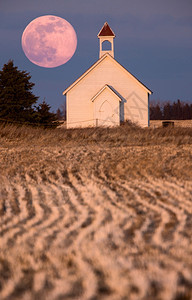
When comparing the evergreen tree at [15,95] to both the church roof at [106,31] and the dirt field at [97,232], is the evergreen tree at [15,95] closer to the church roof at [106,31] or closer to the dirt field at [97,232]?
the church roof at [106,31]

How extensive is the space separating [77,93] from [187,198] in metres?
23.7

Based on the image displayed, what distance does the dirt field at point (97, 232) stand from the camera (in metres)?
2.61

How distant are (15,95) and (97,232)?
30.1 m

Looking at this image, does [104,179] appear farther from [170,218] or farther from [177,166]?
[170,218]

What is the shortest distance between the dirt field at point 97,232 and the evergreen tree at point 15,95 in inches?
927

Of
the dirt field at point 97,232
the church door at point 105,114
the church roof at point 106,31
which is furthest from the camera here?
the church roof at point 106,31

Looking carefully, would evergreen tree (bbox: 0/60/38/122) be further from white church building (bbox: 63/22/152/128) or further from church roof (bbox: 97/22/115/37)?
church roof (bbox: 97/22/115/37)

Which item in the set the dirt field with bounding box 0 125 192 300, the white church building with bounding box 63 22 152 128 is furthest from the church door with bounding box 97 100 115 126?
the dirt field with bounding box 0 125 192 300

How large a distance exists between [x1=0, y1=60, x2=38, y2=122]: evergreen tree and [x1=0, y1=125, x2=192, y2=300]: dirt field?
927 inches

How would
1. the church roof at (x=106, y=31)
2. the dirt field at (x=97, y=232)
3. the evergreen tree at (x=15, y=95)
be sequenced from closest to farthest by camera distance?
the dirt field at (x=97, y=232) → the church roof at (x=106, y=31) → the evergreen tree at (x=15, y=95)

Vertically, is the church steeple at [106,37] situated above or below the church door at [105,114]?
above

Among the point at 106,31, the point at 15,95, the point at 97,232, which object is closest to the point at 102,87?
the point at 106,31

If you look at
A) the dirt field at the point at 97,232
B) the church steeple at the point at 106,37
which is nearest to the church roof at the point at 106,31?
the church steeple at the point at 106,37

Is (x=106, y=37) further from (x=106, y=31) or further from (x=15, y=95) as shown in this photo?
(x=15, y=95)
